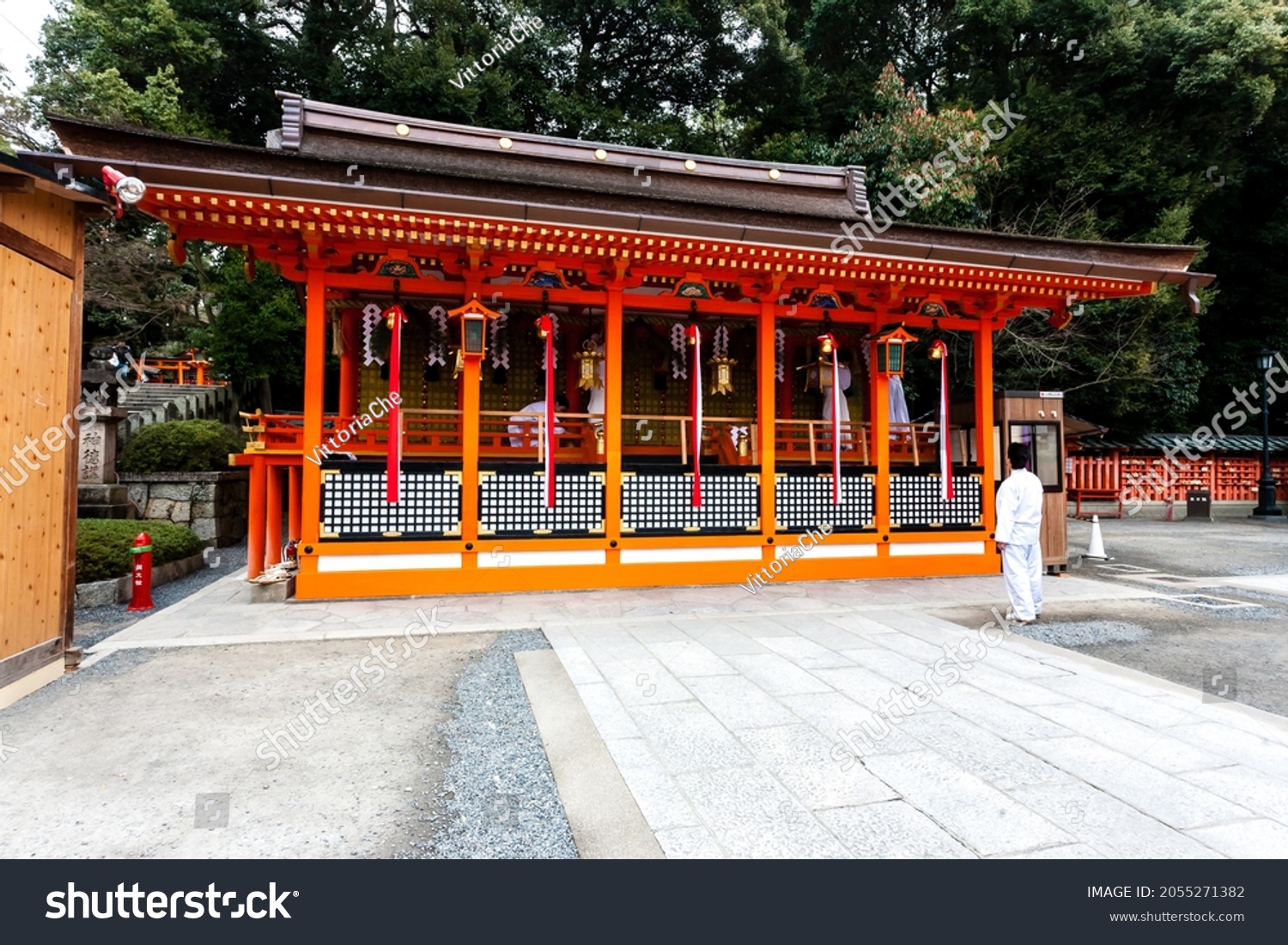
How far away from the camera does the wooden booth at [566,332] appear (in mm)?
6824

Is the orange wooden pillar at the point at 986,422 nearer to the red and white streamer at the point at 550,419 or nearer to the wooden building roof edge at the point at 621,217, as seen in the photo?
the wooden building roof edge at the point at 621,217

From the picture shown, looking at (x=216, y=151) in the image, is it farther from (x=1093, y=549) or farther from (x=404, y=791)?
(x=1093, y=549)

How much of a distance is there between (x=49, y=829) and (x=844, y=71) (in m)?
25.2

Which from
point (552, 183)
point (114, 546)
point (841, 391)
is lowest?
point (114, 546)

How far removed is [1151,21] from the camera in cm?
1733

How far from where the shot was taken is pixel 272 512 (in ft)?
26.0

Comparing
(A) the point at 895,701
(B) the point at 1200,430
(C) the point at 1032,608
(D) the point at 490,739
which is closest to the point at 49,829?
(D) the point at 490,739

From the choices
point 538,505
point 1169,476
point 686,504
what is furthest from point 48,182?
point 1169,476

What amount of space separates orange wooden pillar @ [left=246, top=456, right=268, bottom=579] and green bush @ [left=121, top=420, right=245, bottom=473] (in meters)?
5.21

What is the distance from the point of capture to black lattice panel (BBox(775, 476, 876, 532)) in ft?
28.6

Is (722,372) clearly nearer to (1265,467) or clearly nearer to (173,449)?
(173,449)

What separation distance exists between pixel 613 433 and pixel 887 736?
17.4 feet

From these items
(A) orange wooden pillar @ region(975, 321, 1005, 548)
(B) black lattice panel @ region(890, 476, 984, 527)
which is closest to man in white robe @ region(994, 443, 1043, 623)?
(B) black lattice panel @ region(890, 476, 984, 527)

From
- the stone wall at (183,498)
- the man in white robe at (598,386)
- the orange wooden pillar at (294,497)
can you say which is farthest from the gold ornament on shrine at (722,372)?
the stone wall at (183,498)
